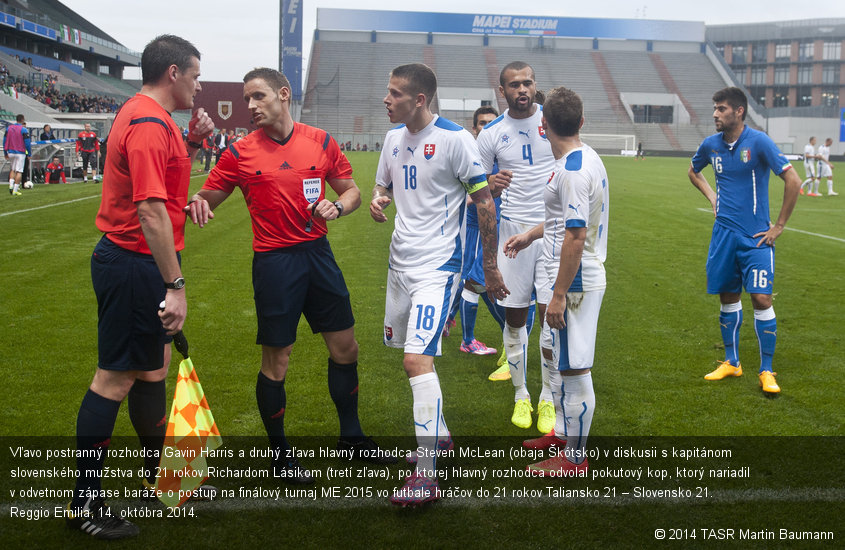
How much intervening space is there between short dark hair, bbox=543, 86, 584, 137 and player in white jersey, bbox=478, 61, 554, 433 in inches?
52.7

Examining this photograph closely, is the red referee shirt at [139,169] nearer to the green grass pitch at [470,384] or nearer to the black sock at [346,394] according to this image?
the black sock at [346,394]

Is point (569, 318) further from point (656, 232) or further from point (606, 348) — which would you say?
point (656, 232)

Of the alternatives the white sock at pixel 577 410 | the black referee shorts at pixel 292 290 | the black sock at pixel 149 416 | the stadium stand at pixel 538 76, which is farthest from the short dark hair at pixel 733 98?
the stadium stand at pixel 538 76

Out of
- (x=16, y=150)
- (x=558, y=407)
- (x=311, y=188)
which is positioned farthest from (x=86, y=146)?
(x=558, y=407)

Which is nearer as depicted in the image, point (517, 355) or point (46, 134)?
point (517, 355)

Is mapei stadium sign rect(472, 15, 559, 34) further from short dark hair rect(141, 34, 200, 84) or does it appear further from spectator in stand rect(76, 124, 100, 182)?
short dark hair rect(141, 34, 200, 84)

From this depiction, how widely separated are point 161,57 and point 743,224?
177 inches

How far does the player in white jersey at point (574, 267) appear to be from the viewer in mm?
3912

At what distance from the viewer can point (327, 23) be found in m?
88.8

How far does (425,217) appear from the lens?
421cm

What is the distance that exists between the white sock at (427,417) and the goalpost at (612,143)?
192ft

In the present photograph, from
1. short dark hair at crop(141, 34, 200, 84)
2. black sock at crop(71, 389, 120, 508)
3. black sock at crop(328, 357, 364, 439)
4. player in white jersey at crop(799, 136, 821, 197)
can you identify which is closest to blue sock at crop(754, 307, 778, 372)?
black sock at crop(328, 357, 364, 439)

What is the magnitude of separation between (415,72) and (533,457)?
7.81 feet

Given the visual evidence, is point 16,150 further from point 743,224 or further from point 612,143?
point 612,143
